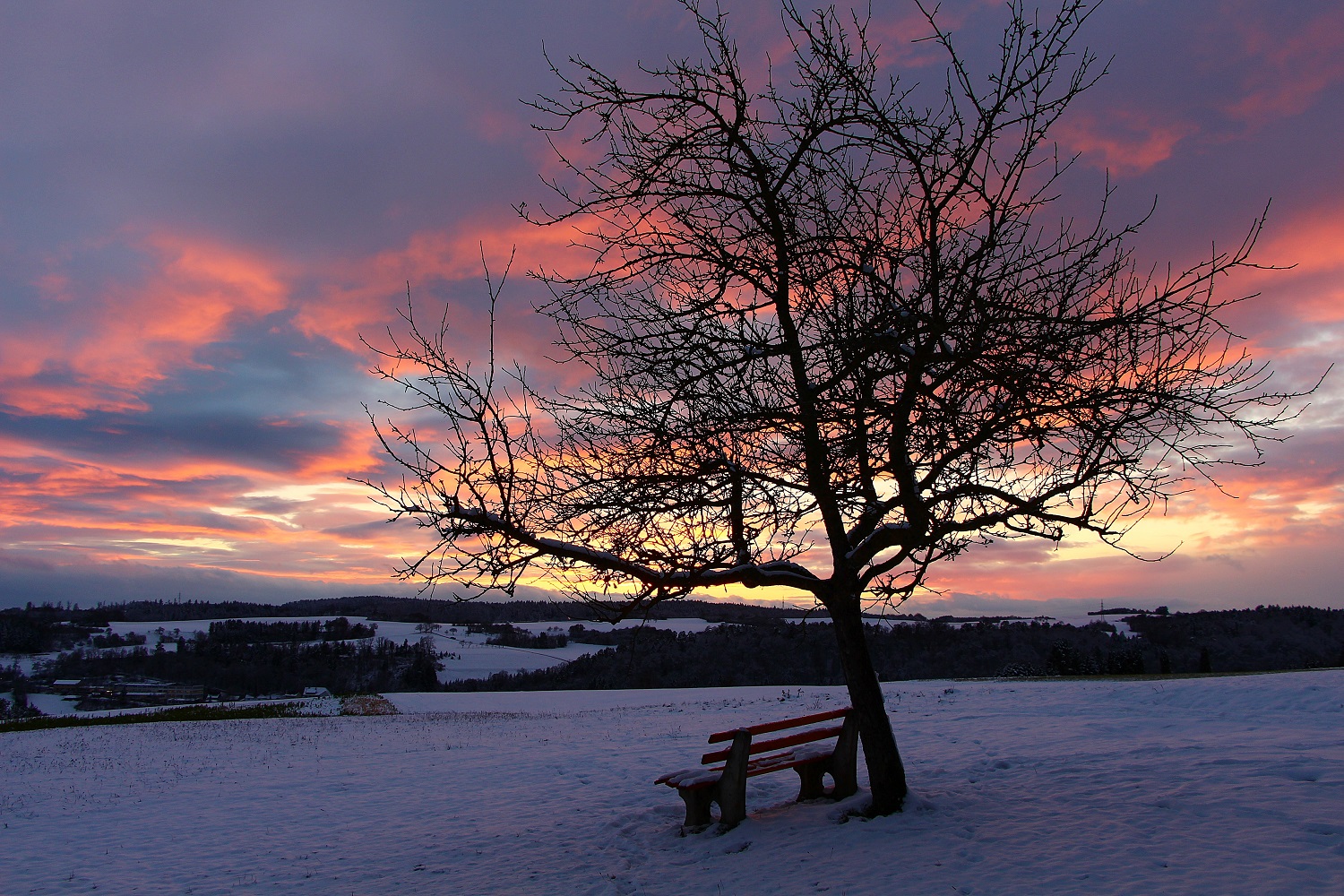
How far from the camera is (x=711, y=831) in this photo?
331 inches

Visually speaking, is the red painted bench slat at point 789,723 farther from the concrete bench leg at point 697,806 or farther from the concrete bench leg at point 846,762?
the concrete bench leg at point 697,806

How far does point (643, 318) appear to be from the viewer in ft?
25.6

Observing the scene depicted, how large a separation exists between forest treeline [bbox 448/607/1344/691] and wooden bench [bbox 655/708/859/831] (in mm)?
51218

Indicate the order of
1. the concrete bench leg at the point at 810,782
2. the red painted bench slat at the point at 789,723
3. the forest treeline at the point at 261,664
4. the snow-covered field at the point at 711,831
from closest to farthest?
the snow-covered field at the point at 711,831 → the red painted bench slat at the point at 789,723 → the concrete bench leg at the point at 810,782 → the forest treeline at the point at 261,664

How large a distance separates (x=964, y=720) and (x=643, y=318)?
14317 millimetres

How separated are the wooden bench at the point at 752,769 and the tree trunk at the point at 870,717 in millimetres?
774

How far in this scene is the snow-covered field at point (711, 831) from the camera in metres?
6.34

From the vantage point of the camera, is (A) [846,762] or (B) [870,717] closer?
(B) [870,717]

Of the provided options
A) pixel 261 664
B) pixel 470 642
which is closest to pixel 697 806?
pixel 261 664

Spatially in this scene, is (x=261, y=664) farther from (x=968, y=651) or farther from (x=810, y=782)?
(x=810, y=782)

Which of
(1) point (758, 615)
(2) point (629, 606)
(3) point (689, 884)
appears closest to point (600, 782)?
(1) point (758, 615)

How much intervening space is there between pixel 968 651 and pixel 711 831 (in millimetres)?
67553

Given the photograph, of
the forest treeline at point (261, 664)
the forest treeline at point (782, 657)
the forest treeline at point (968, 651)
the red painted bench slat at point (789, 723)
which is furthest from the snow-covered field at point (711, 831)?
the forest treeline at point (261, 664)

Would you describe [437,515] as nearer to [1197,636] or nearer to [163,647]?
[1197,636]
